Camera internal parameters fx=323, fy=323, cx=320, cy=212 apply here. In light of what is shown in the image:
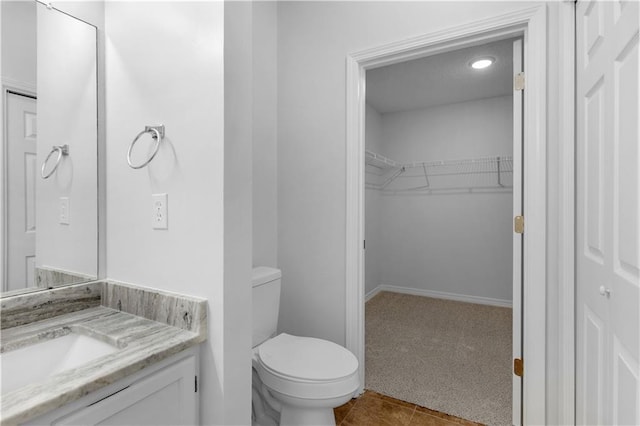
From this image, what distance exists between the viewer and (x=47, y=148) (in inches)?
44.7

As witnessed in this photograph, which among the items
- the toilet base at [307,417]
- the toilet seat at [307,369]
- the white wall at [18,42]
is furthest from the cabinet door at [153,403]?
the white wall at [18,42]

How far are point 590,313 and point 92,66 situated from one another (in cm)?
210

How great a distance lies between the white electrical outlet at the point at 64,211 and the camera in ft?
3.84

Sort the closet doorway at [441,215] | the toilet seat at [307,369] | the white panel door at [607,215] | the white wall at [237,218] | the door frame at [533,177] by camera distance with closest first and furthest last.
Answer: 1. the white panel door at [607,215]
2. the white wall at [237,218]
3. the toilet seat at [307,369]
4. the door frame at [533,177]
5. the closet doorway at [441,215]

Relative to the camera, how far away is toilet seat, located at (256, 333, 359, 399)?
4.65 ft

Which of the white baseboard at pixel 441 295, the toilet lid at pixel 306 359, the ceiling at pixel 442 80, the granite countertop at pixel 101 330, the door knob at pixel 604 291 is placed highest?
the ceiling at pixel 442 80

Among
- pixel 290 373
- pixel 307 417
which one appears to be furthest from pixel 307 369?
pixel 307 417

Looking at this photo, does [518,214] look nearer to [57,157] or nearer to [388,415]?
[388,415]

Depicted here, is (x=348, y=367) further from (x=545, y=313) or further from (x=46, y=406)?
(x=46, y=406)

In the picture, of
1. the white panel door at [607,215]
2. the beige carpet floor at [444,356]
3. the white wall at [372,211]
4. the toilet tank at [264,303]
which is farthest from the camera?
the white wall at [372,211]

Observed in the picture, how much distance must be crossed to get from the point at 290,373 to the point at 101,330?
800 millimetres

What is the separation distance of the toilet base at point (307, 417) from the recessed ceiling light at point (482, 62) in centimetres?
298

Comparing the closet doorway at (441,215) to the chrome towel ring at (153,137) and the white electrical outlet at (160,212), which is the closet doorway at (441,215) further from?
the chrome towel ring at (153,137)

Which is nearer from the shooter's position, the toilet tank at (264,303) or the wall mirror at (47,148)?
the wall mirror at (47,148)
